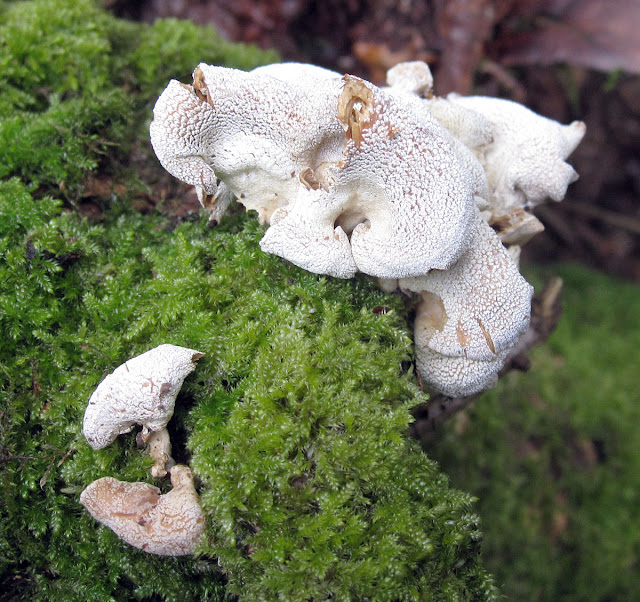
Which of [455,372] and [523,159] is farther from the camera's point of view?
[523,159]

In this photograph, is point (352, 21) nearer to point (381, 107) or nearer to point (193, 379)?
point (381, 107)

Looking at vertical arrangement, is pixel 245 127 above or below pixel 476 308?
above

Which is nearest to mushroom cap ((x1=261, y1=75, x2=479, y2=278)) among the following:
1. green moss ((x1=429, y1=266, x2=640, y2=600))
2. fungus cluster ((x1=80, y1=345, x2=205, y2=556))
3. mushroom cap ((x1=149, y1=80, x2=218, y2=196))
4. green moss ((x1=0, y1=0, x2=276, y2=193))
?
mushroom cap ((x1=149, y1=80, x2=218, y2=196))

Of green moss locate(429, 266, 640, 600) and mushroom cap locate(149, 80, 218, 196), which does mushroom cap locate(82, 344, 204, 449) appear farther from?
green moss locate(429, 266, 640, 600)

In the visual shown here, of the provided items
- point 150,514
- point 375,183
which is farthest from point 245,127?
point 150,514

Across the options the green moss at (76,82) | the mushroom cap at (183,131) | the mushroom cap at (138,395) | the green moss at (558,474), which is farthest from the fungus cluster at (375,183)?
the green moss at (558,474)

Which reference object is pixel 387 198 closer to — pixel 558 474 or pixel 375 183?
pixel 375 183
